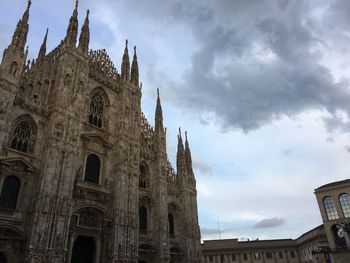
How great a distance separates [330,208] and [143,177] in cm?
3182

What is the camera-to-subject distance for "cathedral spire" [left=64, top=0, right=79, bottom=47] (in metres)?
29.8

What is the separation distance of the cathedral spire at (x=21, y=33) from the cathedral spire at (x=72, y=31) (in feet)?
13.6

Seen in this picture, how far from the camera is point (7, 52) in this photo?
23875 millimetres

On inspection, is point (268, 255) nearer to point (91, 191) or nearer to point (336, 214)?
point (336, 214)

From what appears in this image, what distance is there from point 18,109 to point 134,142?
12.5 meters

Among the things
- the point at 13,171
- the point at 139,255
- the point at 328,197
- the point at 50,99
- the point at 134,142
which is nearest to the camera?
the point at 13,171

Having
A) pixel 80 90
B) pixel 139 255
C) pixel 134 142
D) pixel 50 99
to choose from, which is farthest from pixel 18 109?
pixel 139 255

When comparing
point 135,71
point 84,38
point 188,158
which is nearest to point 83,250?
point 188,158

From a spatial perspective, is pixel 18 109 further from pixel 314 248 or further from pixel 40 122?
pixel 314 248

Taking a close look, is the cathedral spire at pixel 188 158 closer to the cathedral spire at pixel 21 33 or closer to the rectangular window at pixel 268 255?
the cathedral spire at pixel 21 33

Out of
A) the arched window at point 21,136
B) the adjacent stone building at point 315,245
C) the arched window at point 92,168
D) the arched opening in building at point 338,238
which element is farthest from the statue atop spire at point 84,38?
the arched opening in building at point 338,238

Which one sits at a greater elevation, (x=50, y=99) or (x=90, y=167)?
(x=50, y=99)

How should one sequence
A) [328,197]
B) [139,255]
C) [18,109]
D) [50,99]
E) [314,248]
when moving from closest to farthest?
1. [18,109]
2. [50,99]
3. [139,255]
4. [328,197]
5. [314,248]

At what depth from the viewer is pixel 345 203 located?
4491 centimetres
